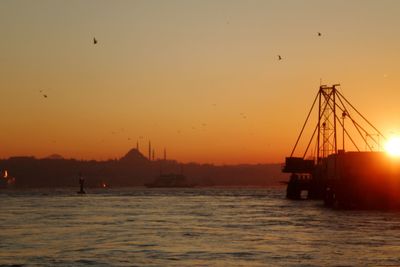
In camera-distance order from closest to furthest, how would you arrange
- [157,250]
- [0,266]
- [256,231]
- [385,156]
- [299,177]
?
[0,266] < [157,250] < [256,231] < [385,156] < [299,177]

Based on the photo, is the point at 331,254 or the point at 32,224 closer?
the point at 331,254

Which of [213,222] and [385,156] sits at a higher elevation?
[385,156]

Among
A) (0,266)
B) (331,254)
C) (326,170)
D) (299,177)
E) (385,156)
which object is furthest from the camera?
(299,177)

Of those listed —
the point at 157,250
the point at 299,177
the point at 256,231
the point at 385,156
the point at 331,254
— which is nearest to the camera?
the point at 331,254

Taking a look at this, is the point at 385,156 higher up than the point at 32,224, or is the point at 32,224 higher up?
the point at 385,156

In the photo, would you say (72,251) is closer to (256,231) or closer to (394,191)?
(256,231)

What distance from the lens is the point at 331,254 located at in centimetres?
4231

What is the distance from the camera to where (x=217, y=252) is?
43562mm

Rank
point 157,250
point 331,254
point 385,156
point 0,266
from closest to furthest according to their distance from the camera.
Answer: point 0,266, point 331,254, point 157,250, point 385,156

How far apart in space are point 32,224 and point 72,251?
89.0 ft

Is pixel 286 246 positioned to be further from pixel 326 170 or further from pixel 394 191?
pixel 326 170

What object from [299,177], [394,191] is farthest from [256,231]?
[299,177]

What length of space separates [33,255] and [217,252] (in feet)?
34.6

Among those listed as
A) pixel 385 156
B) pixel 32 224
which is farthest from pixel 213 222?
pixel 385 156
